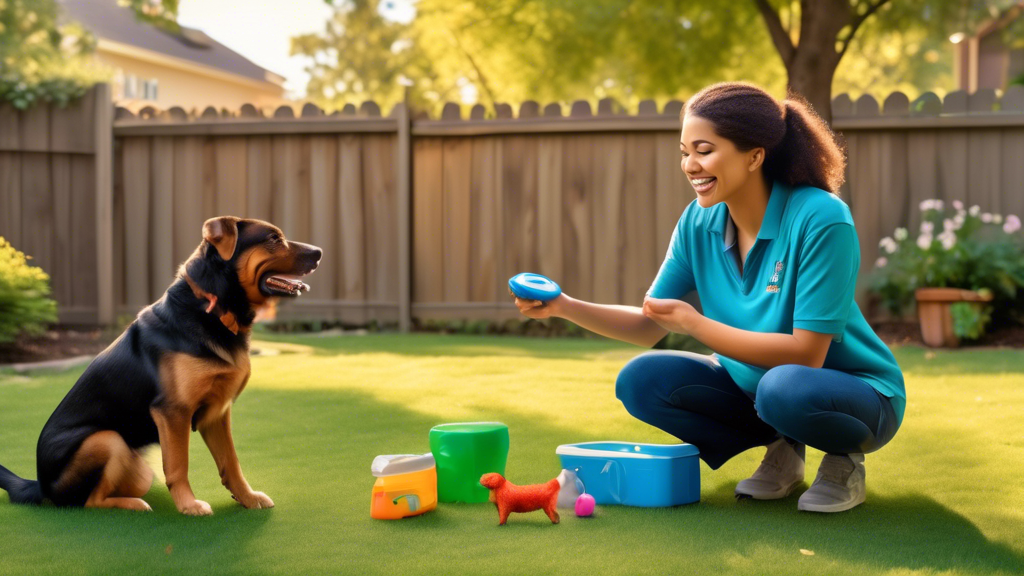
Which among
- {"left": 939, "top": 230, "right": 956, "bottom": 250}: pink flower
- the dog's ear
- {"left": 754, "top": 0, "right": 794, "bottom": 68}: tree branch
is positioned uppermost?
{"left": 754, "top": 0, "right": 794, "bottom": 68}: tree branch

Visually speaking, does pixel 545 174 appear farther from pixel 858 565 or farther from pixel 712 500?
pixel 858 565

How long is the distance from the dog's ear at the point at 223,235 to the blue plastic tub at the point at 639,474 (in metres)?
1.33

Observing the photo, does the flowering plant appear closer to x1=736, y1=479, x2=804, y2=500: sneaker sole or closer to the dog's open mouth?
x1=736, y1=479, x2=804, y2=500: sneaker sole

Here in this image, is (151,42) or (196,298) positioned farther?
(151,42)

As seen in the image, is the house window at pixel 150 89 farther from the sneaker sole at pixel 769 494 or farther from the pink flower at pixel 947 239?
the sneaker sole at pixel 769 494

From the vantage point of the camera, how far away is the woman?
9.81ft

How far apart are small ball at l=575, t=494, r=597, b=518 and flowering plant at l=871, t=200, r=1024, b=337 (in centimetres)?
500

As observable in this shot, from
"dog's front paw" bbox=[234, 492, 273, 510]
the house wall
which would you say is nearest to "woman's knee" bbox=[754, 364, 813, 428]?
"dog's front paw" bbox=[234, 492, 273, 510]

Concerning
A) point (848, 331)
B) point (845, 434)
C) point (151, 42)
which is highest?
point (151, 42)

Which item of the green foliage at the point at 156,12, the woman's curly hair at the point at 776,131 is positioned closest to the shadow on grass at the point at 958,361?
the woman's curly hair at the point at 776,131

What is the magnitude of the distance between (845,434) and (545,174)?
19.5 feet

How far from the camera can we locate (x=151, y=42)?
28.3 m

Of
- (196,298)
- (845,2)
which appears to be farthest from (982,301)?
(196,298)

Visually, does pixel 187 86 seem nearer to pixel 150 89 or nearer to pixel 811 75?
pixel 150 89
